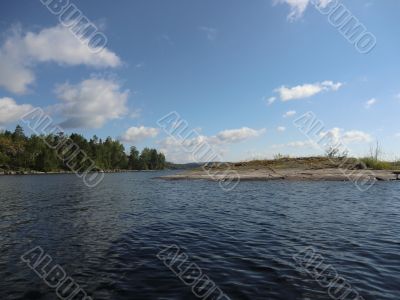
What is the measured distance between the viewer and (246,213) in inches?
898

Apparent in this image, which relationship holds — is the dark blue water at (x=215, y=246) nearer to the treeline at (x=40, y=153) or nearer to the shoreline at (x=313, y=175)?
the shoreline at (x=313, y=175)

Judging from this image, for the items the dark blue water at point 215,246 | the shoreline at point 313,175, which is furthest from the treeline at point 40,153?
the dark blue water at point 215,246

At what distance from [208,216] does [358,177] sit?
120 ft

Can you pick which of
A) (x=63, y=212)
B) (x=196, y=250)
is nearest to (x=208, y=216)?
(x=196, y=250)

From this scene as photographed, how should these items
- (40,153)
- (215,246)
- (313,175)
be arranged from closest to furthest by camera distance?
(215,246) → (313,175) → (40,153)

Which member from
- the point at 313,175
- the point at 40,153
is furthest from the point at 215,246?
the point at 40,153

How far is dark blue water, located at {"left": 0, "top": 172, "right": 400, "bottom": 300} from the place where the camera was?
388 inches

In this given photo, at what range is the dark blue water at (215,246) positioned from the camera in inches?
388

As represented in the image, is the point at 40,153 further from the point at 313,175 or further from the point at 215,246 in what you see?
the point at 215,246

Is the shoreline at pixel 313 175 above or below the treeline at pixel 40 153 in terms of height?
below

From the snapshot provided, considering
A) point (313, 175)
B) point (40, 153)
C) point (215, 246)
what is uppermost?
point (40, 153)

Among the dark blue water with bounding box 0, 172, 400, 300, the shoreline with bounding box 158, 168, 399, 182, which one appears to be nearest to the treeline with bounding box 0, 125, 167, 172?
the shoreline with bounding box 158, 168, 399, 182

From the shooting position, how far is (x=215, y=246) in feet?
48.0

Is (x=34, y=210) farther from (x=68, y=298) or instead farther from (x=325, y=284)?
(x=325, y=284)
